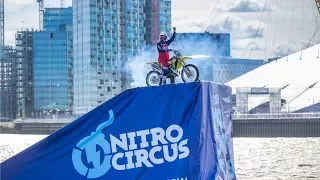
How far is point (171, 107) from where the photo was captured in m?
13.9

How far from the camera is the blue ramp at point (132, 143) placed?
13812 mm

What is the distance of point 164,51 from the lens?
68.3 ft

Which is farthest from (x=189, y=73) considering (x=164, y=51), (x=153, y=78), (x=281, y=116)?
(x=281, y=116)

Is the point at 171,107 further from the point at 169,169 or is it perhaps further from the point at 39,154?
the point at 39,154

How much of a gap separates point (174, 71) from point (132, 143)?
8219 millimetres

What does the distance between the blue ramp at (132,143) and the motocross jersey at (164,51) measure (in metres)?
6.09

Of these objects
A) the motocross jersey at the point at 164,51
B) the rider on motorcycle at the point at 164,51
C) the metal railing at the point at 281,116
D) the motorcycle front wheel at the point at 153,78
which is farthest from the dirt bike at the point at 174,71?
the metal railing at the point at 281,116

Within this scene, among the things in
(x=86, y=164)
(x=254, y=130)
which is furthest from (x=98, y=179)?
(x=254, y=130)

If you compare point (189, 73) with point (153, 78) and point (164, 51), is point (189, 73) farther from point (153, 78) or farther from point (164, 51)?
point (164, 51)

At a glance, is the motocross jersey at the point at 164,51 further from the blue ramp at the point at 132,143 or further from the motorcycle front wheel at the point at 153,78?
the blue ramp at the point at 132,143

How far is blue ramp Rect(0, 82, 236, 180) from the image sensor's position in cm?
1381

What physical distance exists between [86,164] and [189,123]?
5.43 feet

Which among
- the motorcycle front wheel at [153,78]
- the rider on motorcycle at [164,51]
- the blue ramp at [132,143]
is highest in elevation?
the rider on motorcycle at [164,51]

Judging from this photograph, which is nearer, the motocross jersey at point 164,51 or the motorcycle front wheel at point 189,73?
the motocross jersey at point 164,51
